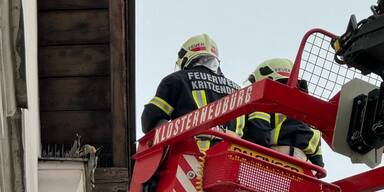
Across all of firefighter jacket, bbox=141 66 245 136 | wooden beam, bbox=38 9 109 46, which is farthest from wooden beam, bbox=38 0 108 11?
firefighter jacket, bbox=141 66 245 136

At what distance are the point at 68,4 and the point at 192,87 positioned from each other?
338cm

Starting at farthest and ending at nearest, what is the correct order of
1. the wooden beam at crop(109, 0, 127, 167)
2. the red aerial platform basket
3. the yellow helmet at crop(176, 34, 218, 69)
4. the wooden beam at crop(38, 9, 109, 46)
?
the wooden beam at crop(38, 9, 109, 46) → the wooden beam at crop(109, 0, 127, 167) → the yellow helmet at crop(176, 34, 218, 69) → the red aerial platform basket

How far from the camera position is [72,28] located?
9391 mm

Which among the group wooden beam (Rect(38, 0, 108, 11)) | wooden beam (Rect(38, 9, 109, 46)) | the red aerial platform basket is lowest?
the red aerial platform basket

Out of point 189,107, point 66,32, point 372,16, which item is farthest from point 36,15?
point 372,16

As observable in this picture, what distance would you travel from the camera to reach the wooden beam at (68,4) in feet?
30.6

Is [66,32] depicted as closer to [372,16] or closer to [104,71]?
[104,71]

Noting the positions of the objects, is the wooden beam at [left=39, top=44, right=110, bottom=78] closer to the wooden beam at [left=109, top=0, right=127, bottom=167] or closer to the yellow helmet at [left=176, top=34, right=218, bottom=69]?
the wooden beam at [left=109, top=0, right=127, bottom=167]

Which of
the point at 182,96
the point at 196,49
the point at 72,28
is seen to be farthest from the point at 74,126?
the point at 182,96

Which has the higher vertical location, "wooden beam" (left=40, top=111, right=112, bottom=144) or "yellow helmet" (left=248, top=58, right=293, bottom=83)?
"yellow helmet" (left=248, top=58, right=293, bottom=83)

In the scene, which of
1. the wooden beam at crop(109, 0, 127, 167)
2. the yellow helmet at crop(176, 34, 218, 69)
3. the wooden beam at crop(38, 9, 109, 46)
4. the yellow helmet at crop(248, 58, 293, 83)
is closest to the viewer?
the yellow helmet at crop(176, 34, 218, 69)

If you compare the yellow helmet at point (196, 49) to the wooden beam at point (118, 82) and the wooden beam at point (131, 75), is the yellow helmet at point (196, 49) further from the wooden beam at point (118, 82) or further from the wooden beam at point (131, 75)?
the wooden beam at point (131, 75)

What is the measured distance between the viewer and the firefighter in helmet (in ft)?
20.2

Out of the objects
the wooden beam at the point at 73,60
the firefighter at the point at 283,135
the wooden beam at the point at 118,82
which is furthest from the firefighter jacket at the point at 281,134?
the wooden beam at the point at 73,60
